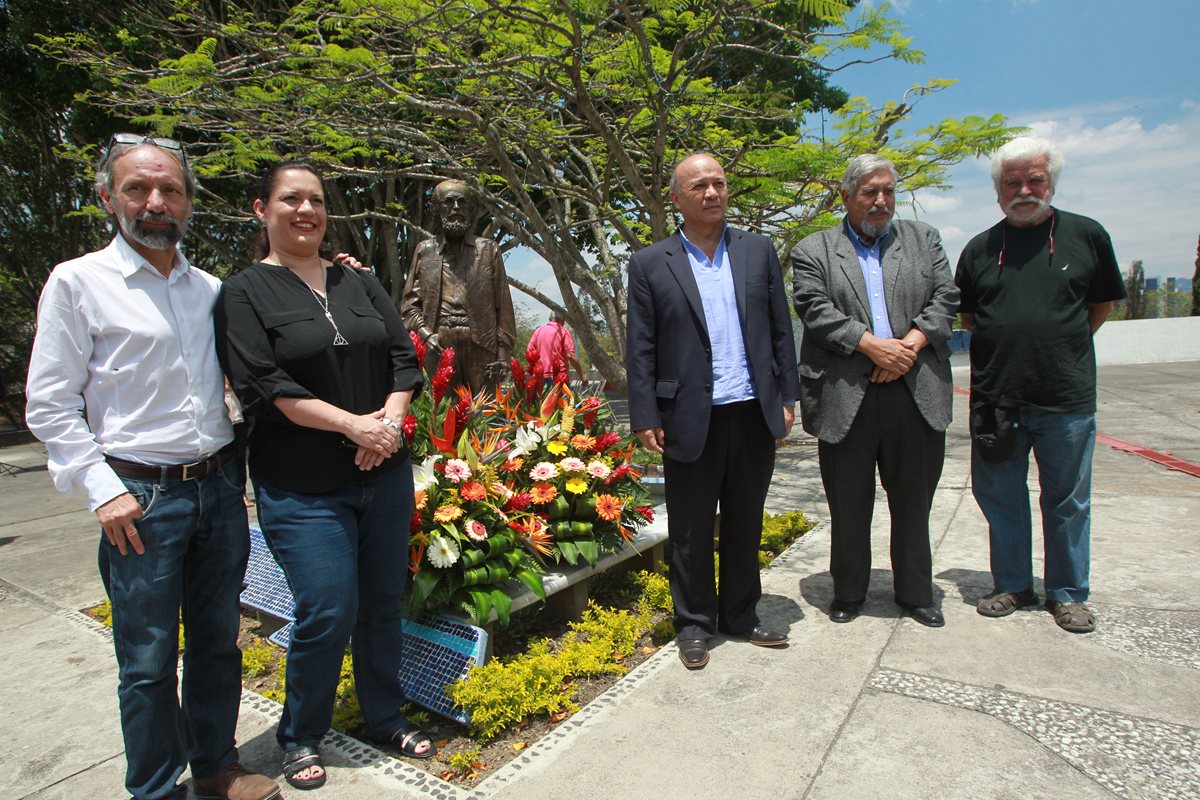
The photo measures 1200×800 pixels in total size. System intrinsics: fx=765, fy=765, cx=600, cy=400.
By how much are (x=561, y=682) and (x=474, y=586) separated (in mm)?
493

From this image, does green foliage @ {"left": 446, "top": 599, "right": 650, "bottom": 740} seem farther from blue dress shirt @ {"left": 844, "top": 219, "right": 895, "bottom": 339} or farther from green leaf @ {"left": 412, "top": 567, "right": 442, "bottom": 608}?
blue dress shirt @ {"left": 844, "top": 219, "right": 895, "bottom": 339}

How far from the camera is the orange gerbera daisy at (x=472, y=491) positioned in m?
3.04

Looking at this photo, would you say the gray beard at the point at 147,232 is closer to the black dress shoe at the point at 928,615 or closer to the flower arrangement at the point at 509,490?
the flower arrangement at the point at 509,490

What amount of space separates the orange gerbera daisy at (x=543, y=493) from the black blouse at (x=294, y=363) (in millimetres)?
976

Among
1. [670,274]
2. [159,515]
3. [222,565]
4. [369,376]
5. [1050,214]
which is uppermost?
[1050,214]

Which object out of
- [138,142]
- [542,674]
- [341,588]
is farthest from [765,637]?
[138,142]

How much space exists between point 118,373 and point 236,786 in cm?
123

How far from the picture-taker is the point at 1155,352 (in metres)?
23.0

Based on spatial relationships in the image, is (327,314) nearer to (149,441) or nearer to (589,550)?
(149,441)

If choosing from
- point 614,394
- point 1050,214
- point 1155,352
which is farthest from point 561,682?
point 1155,352

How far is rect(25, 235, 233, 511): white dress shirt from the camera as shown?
77.2 inches

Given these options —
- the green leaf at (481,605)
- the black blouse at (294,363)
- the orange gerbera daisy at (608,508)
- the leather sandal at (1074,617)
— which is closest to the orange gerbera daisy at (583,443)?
the orange gerbera daisy at (608,508)

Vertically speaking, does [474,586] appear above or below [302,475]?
below

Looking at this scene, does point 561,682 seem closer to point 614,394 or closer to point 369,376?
point 369,376
